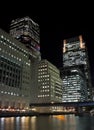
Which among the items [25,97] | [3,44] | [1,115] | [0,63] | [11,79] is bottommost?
[1,115]

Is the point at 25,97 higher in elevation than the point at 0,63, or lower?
lower

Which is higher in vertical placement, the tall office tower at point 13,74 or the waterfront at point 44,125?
the tall office tower at point 13,74

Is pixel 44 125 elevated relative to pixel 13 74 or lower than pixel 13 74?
lower

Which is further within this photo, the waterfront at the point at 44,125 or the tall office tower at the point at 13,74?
the tall office tower at the point at 13,74

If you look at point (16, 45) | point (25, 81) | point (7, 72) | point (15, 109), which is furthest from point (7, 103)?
point (16, 45)

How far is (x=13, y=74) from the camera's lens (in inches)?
6161

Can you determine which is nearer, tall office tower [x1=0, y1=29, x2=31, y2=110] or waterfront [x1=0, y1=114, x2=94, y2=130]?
waterfront [x1=0, y1=114, x2=94, y2=130]

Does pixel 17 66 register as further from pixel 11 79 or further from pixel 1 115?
pixel 1 115

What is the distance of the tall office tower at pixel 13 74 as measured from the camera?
Answer: 145 metres

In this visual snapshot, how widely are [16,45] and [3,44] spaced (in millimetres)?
18814

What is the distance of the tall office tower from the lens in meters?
145

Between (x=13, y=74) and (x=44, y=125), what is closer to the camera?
(x=44, y=125)

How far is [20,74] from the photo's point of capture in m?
166

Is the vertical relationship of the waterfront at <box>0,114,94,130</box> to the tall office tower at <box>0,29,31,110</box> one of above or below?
below
